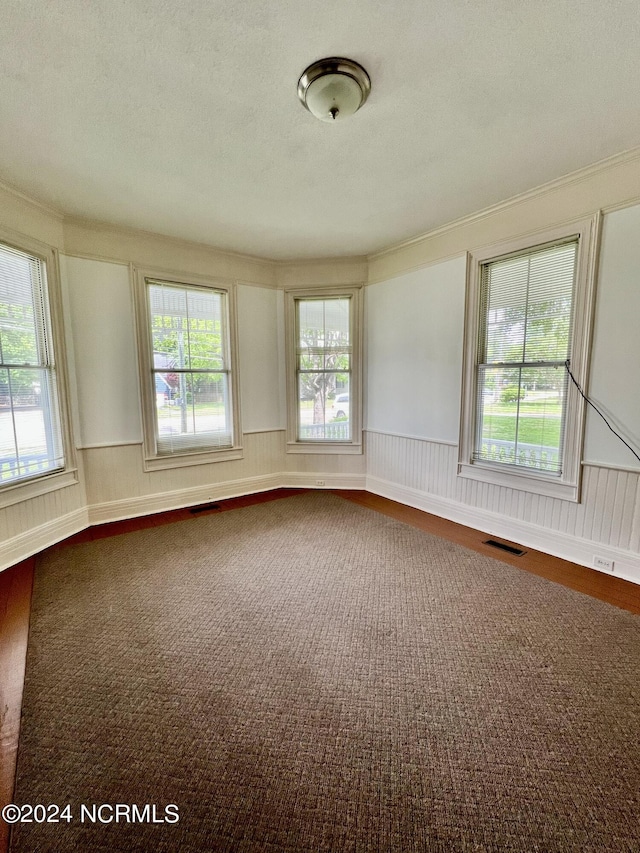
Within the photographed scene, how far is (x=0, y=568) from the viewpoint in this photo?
271 cm

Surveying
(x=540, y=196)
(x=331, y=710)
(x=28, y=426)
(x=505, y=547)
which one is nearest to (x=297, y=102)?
(x=540, y=196)

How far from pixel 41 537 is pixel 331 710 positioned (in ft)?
9.32

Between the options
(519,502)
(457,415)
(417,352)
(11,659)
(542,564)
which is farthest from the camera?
(417,352)

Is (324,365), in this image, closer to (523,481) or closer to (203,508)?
(203,508)

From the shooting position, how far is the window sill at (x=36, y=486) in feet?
9.10

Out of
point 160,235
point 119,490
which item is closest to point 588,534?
point 119,490

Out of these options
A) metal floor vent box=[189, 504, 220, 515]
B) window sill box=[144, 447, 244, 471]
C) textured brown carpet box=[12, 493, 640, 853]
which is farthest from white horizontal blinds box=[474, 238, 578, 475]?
metal floor vent box=[189, 504, 220, 515]

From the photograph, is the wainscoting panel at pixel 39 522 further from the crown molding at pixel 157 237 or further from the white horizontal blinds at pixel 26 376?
the crown molding at pixel 157 237

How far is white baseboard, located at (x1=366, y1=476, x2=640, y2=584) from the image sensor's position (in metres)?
2.58

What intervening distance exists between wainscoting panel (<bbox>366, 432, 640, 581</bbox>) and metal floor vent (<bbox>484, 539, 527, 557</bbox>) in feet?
0.46

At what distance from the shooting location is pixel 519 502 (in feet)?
10.3

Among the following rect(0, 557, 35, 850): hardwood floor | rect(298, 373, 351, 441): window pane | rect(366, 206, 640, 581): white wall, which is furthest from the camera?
rect(298, 373, 351, 441): window pane

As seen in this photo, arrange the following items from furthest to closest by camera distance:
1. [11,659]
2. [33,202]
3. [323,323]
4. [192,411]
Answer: [323,323]
[192,411]
[33,202]
[11,659]

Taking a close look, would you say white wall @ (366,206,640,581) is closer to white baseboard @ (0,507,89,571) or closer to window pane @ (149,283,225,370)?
window pane @ (149,283,225,370)
